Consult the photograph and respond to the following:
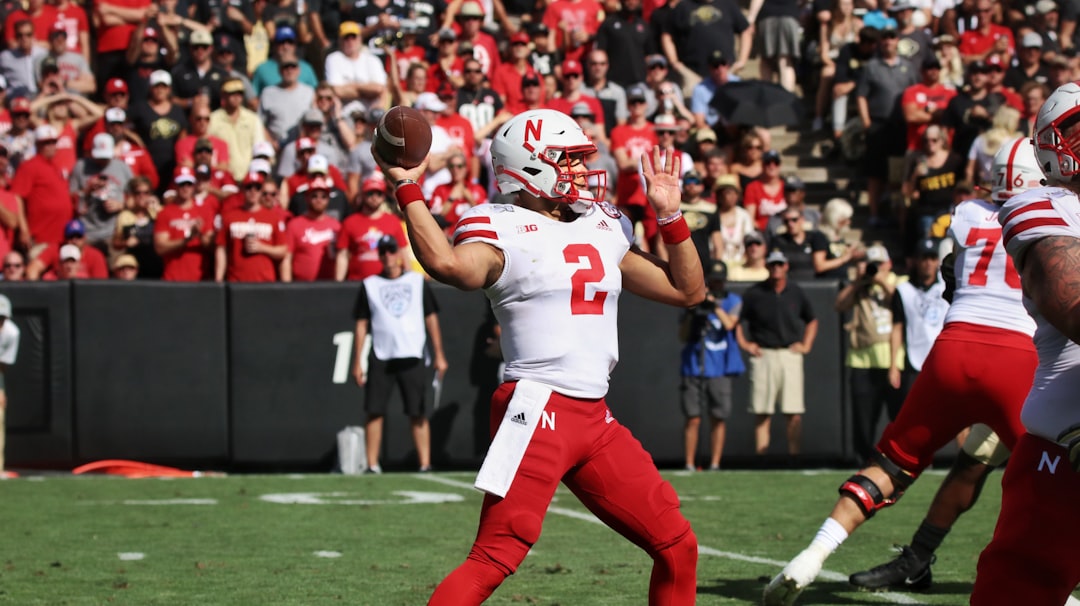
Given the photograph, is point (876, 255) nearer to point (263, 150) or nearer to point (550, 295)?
point (263, 150)

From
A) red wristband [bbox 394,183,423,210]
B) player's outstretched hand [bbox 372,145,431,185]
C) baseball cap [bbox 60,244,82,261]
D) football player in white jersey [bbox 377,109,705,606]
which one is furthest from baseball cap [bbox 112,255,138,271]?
red wristband [bbox 394,183,423,210]

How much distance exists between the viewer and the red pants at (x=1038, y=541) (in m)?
3.55

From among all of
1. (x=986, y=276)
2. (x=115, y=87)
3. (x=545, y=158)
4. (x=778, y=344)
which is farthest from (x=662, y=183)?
(x=115, y=87)

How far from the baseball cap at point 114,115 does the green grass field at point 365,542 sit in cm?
410

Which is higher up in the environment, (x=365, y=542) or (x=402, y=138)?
(x=402, y=138)

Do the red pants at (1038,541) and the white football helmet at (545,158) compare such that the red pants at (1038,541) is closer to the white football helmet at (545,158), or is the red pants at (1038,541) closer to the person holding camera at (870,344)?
the white football helmet at (545,158)

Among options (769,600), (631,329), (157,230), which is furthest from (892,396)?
(769,600)

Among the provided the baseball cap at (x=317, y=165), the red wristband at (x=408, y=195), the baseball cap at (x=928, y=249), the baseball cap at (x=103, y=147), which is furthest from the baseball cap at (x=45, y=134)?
the red wristband at (x=408, y=195)

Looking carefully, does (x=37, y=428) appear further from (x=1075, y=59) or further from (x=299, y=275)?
(x=1075, y=59)

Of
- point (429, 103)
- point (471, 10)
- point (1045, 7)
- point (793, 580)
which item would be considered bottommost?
point (793, 580)

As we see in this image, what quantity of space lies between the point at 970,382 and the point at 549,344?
2141mm

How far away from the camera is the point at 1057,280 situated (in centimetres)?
338

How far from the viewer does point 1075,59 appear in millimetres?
15836

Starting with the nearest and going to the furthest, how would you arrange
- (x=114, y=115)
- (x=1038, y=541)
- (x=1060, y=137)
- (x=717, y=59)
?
(x=1038, y=541), (x=1060, y=137), (x=114, y=115), (x=717, y=59)
